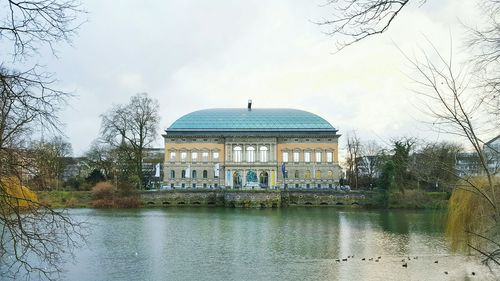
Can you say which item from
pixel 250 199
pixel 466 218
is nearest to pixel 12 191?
pixel 466 218

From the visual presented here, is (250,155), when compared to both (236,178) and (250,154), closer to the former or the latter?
(250,154)

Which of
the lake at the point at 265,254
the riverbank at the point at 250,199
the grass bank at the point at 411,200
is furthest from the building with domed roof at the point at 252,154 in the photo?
the lake at the point at 265,254

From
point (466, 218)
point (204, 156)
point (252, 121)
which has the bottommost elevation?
point (466, 218)

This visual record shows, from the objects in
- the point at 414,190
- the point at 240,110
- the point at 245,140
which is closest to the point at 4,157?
the point at 414,190

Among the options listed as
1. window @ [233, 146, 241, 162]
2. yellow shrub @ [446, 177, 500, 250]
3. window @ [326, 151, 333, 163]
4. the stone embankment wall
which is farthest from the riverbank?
yellow shrub @ [446, 177, 500, 250]

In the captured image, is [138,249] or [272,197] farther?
[272,197]

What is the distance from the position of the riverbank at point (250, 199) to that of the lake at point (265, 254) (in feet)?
74.6

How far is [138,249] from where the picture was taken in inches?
933

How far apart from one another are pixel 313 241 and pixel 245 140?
50475 mm

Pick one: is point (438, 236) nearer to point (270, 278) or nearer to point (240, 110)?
point (270, 278)

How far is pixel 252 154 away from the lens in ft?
255

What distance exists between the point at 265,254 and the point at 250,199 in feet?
119

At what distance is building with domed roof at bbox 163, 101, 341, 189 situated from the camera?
76.8 metres

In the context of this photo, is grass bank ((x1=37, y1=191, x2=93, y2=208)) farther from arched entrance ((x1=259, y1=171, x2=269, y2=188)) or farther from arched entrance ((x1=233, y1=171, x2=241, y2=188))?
arched entrance ((x1=259, y1=171, x2=269, y2=188))
